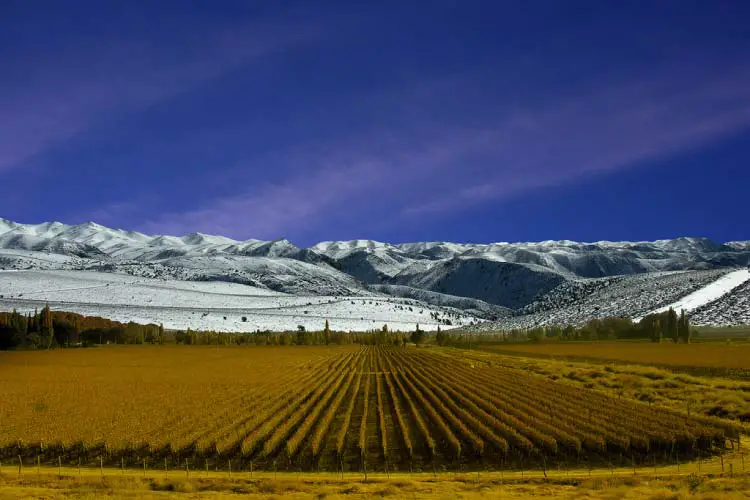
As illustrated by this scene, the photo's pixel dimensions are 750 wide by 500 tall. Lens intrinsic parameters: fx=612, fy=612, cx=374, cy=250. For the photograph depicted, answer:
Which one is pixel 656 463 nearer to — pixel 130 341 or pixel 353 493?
pixel 353 493

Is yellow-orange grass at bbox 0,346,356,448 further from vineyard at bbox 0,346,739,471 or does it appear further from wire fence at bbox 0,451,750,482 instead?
wire fence at bbox 0,451,750,482

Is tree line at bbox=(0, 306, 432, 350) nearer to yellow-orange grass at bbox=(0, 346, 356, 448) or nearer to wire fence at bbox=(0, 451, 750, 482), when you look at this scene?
yellow-orange grass at bbox=(0, 346, 356, 448)

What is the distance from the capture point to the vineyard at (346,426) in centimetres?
3003

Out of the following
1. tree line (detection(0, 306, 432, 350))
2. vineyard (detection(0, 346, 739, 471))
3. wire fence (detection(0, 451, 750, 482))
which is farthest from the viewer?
tree line (detection(0, 306, 432, 350))

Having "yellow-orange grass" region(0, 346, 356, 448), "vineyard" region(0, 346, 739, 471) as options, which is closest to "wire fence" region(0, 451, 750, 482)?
"vineyard" region(0, 346, 739, 471)

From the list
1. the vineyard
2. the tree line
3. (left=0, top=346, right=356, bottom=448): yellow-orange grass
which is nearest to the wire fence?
the vineyard

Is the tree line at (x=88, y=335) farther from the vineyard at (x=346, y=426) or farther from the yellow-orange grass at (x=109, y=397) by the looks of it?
the vineyard at (x=346, y=426)

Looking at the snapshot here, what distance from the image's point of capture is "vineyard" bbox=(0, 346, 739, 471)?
98.5ft

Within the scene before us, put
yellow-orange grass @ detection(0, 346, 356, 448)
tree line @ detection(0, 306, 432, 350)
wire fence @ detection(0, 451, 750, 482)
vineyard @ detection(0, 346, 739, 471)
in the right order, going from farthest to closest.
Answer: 1. tree line @ detection(0, 306, 432, 350)
2. yellow-orange grass @ detection(0, 346, 356, 448)
3. vineyard @ detection(0, 346, 739, 471)
4. wire fence @ detection(0, 451, 750, 482)

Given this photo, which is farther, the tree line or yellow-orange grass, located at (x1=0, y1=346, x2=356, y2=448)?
the tree line

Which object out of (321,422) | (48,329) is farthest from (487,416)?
(48,329)

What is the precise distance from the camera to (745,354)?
8362cm

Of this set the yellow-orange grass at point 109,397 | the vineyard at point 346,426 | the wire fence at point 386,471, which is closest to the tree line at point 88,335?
the yellow-orange grass at point 109,397

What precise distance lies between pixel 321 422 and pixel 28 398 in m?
29.6
